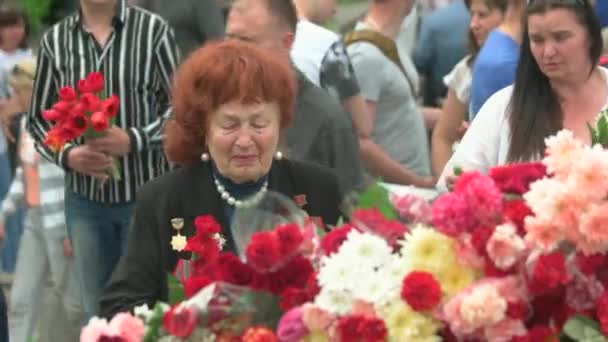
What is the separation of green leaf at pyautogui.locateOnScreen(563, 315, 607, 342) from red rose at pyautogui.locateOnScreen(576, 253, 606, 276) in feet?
0.31

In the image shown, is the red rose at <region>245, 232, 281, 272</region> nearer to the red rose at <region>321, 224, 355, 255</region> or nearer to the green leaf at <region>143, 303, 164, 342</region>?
the red rose at <region>321, 224, 355, 255</region>

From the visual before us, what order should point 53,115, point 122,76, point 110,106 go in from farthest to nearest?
point 122,76
point 110,106
point 53,115

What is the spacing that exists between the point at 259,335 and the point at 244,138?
1478 mm

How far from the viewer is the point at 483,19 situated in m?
8.21

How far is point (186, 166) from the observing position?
17.3 ft

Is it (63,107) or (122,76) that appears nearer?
(63,107)

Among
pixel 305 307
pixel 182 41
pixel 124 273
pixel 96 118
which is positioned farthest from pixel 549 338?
pixel 182 41

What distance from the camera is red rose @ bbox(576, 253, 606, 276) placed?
3549mm

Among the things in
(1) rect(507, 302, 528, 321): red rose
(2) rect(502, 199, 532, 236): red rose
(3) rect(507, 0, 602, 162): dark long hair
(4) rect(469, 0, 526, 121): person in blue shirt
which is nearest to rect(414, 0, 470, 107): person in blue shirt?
(4) rect(469, 0, 526, 121): person in blue shirt

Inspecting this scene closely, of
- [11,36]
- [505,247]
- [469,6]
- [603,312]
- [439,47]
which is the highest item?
[505,247]

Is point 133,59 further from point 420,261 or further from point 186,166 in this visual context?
point 420,261

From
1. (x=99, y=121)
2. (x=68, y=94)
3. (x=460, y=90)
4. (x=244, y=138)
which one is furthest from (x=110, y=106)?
(x=244, y=138)

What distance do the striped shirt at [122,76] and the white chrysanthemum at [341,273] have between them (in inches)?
162

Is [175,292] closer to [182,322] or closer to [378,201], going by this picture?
[182,322]
